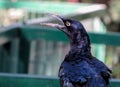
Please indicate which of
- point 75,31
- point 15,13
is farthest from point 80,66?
point 15,13

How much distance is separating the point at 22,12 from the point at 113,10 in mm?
3230

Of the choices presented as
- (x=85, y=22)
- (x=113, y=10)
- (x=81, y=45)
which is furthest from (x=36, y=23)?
(x=113, y=10)

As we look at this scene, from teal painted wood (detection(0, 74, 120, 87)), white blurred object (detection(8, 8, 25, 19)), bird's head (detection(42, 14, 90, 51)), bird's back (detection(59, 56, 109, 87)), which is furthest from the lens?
white blurred object (detection(8, 8, 25, 19))

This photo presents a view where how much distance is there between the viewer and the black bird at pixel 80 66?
2.93m

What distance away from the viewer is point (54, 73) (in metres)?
5.30

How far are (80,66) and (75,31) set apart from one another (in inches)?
7.7

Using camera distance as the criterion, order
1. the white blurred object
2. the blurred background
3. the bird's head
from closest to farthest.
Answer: the bird's head < the blurred background < the white blurred object

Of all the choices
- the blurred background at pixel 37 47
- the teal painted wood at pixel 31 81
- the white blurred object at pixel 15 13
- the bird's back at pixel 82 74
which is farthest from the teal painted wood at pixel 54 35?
the white blurred object at pixel 15 13

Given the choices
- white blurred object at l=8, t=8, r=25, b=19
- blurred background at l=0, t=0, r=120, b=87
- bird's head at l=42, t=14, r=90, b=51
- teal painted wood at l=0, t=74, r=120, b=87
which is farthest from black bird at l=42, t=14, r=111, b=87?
white blurred object at l=8, t=8, r=25, b=19

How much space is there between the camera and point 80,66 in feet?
9.95

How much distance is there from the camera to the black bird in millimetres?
2932

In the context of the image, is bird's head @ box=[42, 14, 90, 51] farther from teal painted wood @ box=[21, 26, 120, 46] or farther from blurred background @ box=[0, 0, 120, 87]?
teal painted wood @ box=[21, 26, 120, 46]

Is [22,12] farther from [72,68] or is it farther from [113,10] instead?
[72,68]

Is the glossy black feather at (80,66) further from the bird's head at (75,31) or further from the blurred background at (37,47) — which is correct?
the blurred background at (37,47)
